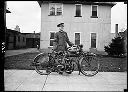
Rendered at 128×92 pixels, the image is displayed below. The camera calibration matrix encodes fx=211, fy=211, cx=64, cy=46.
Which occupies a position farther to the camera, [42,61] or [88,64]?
[88,64]

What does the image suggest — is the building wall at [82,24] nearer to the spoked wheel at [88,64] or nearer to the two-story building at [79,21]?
the two-story building at [79,21]

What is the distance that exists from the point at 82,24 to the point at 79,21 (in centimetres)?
47

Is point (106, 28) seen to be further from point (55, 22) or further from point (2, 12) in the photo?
point (2, 12)

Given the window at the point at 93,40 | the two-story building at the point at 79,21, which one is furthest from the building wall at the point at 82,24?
the window at the point at 93,40

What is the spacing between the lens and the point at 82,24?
2303 centimetres

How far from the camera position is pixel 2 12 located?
4.62m

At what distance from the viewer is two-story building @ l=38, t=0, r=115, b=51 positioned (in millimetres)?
22547

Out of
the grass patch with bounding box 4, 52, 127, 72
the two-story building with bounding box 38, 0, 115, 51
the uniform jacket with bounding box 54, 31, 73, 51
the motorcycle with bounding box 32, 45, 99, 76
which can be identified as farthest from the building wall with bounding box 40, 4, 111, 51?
the motorcycle with bounding box 32, 45, 99, 76

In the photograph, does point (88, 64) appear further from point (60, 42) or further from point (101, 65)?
point (101, 65)

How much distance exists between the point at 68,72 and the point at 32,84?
6.54ft

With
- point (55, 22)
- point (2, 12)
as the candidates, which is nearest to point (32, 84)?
point (2, 12)

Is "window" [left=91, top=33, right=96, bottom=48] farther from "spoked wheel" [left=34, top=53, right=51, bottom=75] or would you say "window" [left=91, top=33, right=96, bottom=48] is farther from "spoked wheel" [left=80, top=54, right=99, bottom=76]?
"spoked wheel" [left=34, top=53, right=51, bottom=75]

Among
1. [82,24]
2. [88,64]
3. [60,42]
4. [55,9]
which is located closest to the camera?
[88,64]

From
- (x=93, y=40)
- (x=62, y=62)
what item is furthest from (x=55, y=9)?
(x=62, y=62)
